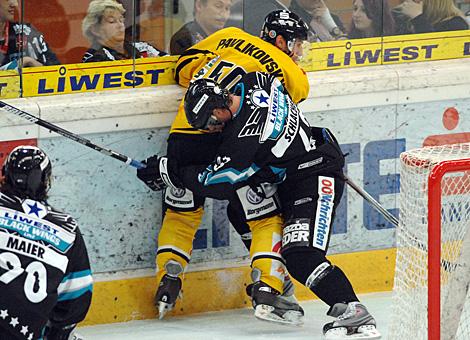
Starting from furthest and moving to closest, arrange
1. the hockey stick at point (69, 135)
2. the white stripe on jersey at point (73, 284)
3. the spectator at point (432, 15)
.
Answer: the spectator at point (432, 15)
the hockey stick at point (69, 135)
the white stripe on jersey at point (73, 284)

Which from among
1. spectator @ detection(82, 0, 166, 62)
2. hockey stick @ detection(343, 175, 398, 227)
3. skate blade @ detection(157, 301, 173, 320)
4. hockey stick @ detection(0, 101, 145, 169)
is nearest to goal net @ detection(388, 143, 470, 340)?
hockey stick @ detection(343, 175, 398, 227)

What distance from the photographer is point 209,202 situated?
6621mm

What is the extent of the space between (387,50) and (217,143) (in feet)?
3.80

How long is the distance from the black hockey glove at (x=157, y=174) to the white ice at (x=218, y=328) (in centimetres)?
59

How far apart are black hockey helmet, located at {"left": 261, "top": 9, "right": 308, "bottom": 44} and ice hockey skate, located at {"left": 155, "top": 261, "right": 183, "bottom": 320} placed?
1.05 metres

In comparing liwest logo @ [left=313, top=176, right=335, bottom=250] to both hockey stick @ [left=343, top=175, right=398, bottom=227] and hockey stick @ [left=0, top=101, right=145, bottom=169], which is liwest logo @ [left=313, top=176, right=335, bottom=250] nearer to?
hockey stick @ [left=343, top=175, right=398, bottom=227]

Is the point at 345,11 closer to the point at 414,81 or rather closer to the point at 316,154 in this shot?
the point at 414,81

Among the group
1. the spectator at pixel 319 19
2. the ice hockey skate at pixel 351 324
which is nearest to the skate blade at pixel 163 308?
the ice hockey skate at pixel 351 324

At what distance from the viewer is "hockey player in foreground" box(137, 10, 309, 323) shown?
6328 mm

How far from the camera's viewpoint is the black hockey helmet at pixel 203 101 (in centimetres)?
605

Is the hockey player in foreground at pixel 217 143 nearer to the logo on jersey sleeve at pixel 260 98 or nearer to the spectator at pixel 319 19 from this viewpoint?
the logo on jersey sleeve at pixel 260 98

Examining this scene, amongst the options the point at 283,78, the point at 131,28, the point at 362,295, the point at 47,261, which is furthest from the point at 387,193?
the point at 47,261

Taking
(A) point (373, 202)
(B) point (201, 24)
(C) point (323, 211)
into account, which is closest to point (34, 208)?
(C) point (323, 211)

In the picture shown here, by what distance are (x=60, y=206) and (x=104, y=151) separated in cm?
29
